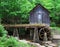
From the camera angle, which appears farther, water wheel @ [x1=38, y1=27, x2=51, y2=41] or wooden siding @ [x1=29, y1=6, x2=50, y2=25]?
wooden siding @ [x1=29, y1=6, x2=50, y2=25]

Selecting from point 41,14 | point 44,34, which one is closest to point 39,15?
point 41,14

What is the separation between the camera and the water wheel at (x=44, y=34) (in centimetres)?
3525

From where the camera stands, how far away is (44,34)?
3562 centimetres

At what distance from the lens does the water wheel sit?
35250mm

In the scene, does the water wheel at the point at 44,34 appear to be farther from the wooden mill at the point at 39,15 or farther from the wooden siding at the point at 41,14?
the wooden siding at the point at 41,14

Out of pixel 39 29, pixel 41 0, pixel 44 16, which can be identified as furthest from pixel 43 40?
pixel 41 0

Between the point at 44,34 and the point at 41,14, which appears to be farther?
the point at 41,14

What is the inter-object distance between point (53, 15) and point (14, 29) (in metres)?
20.4

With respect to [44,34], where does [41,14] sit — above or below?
above

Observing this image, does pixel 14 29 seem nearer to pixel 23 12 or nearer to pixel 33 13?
pixel 23 12

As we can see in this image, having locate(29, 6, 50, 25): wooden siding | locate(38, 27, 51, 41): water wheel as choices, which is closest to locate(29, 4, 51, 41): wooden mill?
locate(29, 6, 50, 25): wooden siding

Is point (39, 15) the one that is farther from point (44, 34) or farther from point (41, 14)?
point (44, 34)

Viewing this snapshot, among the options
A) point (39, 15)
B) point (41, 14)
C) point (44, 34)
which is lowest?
point (44, 34)

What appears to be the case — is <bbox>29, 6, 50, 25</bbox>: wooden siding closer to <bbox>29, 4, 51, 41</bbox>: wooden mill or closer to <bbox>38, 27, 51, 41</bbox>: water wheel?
<bbox>29, 4, 51, 41</bbox>: wooden mill
